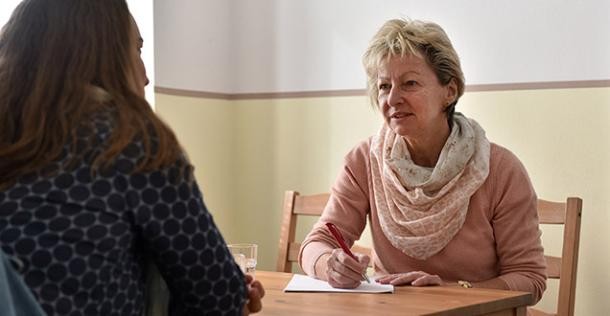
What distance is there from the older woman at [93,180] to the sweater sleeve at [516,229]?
3.22 feet

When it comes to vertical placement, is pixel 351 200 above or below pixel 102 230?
below

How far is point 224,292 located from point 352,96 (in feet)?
6.56

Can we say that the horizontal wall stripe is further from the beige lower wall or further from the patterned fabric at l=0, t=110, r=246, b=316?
the patterned fabric at l=0, t=110, r=246, b=316

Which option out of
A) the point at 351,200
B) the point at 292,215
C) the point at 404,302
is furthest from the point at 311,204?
the point at 404,302

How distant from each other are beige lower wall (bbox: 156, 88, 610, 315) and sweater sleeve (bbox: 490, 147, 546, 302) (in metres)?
0.54

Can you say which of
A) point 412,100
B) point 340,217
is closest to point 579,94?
point 412,100

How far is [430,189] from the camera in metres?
2.33

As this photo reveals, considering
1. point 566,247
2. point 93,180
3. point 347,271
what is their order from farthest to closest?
point 566,247, point 347,271, point 93,180

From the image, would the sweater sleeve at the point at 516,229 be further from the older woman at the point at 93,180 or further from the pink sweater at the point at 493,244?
the older woman at the point at 93,180

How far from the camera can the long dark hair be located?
130cm

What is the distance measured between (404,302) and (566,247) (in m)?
0.92

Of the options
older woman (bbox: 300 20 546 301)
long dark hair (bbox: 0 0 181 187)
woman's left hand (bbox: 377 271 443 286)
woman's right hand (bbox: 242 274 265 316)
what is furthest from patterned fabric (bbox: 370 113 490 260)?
long dark hair (bbox: 0 0 181 187)

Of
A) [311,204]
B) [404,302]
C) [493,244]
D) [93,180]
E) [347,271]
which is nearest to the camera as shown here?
[93,180]

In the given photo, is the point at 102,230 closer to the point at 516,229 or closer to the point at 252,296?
the point at 252,296
